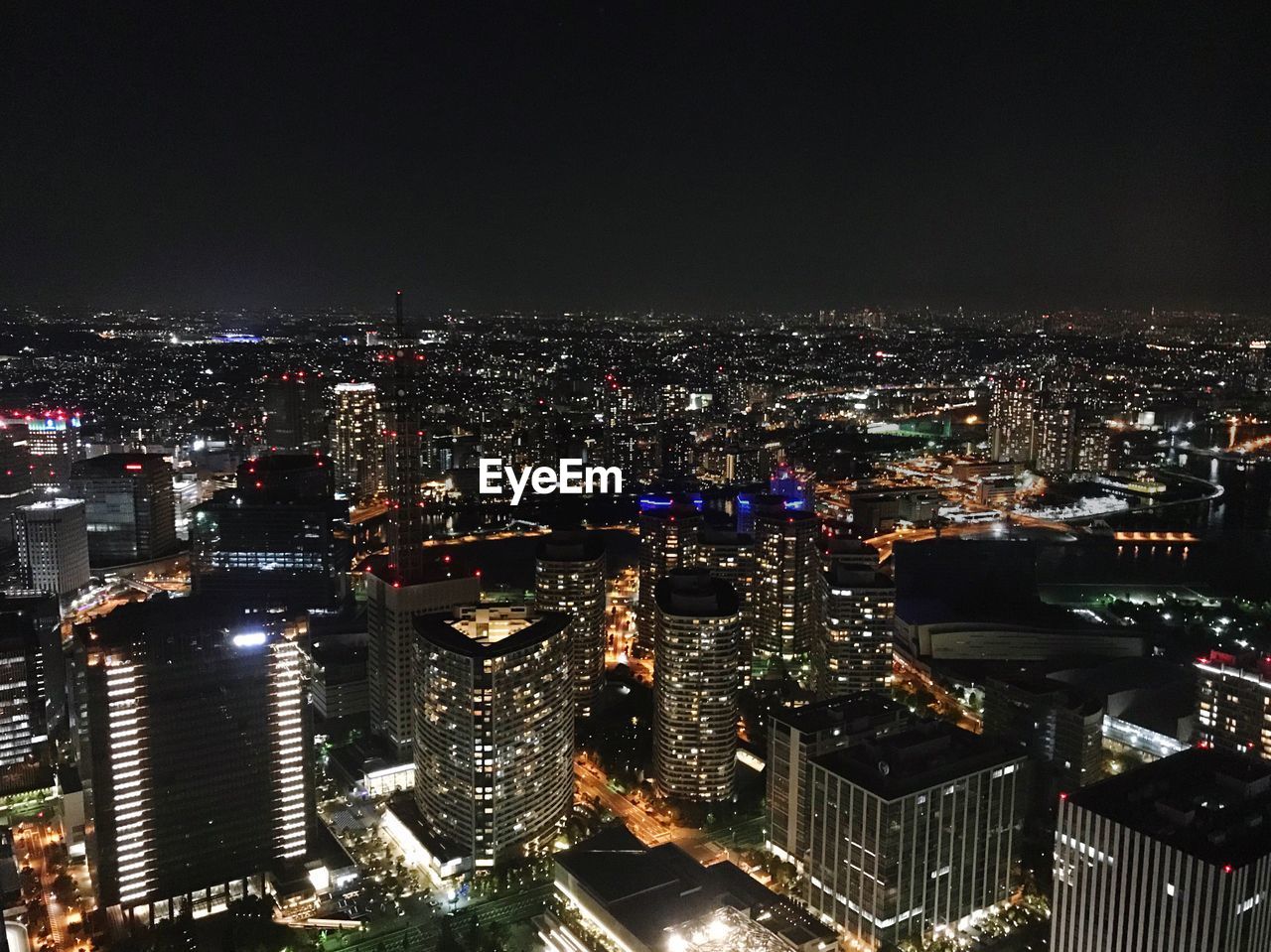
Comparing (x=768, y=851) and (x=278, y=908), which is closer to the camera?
(x=278, y=908)

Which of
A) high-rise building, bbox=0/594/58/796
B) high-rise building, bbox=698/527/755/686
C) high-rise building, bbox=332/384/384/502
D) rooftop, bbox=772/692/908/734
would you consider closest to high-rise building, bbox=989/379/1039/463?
high-rise building, bbox=698/527/755/686

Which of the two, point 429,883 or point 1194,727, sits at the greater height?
point 1194,727

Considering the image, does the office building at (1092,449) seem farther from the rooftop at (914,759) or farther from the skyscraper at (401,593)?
the skyscraper at (401,593)

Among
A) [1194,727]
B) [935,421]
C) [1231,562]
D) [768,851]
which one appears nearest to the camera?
[768,851]

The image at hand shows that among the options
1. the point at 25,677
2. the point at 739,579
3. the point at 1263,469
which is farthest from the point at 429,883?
Result: the point at 1263,469

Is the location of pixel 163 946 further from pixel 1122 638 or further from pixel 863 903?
pixel 1122 638

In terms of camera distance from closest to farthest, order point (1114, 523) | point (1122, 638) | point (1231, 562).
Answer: point (1122, 638) → point (1231, 562) → point (1114, 523)

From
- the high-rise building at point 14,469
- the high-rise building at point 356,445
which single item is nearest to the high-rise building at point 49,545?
the high-rise building at point 14,469
